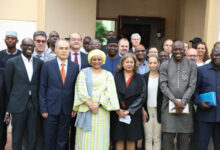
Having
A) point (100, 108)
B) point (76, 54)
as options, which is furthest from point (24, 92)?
point (76, 54)

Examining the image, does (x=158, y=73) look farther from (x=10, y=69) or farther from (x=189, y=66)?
(x=10, y=69)

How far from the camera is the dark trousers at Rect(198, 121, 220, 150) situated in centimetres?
442

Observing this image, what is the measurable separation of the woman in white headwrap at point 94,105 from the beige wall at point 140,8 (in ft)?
22.2

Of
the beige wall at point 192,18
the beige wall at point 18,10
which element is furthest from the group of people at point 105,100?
the beige wall at point 192,18

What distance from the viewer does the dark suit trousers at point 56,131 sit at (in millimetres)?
4391

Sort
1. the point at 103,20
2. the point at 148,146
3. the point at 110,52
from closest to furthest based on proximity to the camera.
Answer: the point at 148,146, the point at 110,52, the point at 103,20

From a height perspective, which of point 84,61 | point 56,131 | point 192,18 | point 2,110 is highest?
point 192,18

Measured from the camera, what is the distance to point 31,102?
14.5 ft

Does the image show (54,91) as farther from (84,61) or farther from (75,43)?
(75,43)

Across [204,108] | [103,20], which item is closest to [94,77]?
[204,108]

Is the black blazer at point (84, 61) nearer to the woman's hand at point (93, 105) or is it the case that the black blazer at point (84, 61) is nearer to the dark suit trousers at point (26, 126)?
the woman's hand at point (93, 105)

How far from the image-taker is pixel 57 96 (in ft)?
14.3

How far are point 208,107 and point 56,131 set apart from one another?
2484mm

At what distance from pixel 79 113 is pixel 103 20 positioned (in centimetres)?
705
